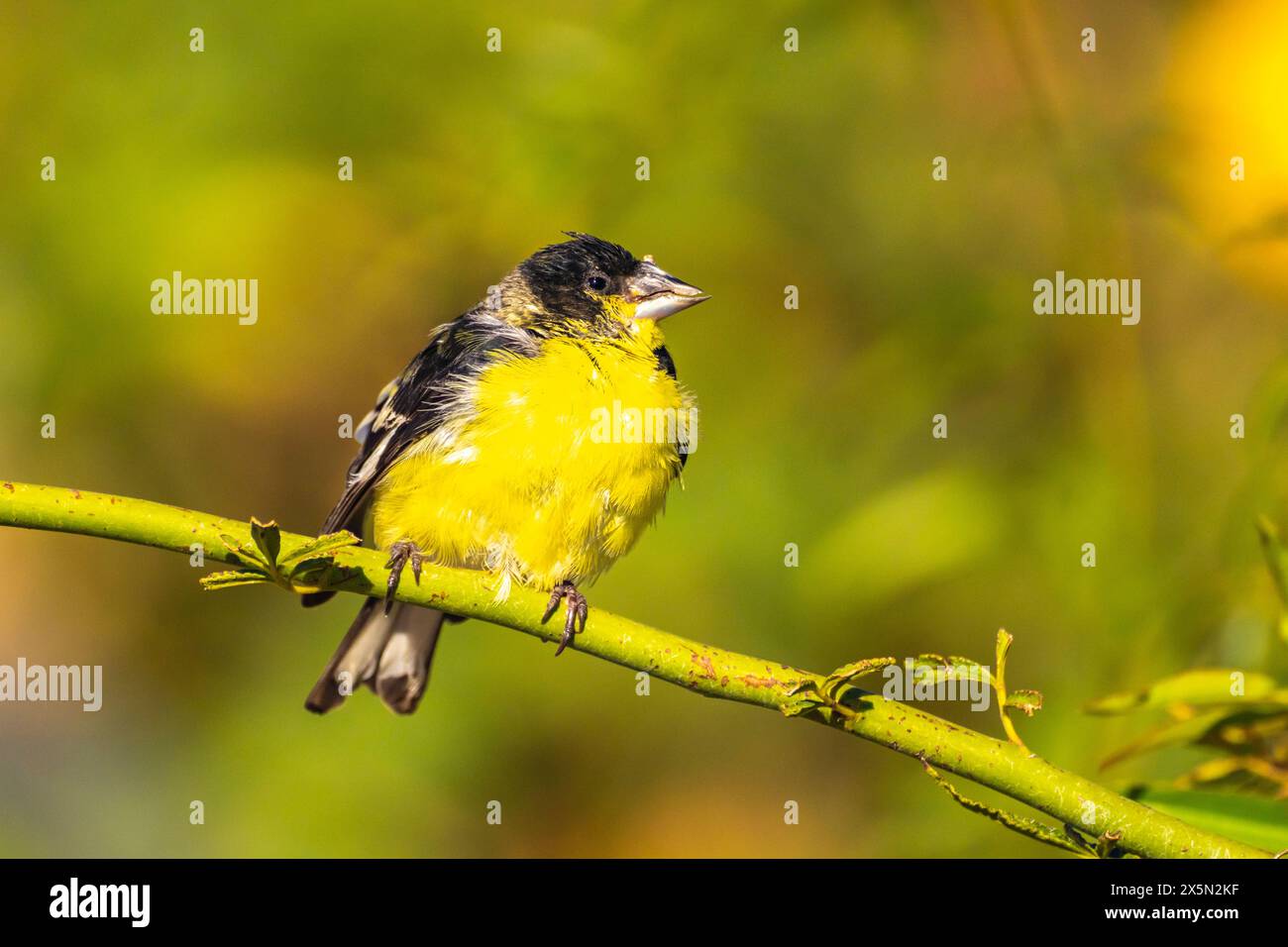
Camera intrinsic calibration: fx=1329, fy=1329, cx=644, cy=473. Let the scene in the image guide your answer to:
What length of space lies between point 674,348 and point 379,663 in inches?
57.0

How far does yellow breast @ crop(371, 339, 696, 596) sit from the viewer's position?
3.57 m

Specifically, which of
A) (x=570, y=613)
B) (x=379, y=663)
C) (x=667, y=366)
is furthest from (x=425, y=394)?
(x=570, y=613)

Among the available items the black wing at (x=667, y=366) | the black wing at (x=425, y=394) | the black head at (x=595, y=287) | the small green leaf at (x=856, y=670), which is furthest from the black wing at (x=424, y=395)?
the small green leaf at (x=856, y=670)

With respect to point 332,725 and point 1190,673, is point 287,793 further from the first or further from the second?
point 1190,673

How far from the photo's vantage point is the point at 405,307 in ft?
15.9

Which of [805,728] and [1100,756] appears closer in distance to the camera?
[1100,756]

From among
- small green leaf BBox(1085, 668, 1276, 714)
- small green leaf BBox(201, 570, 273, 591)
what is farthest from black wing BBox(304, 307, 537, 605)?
small green leaf BBox(1085, 668, 1276, 714)

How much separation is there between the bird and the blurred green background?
0.33 m

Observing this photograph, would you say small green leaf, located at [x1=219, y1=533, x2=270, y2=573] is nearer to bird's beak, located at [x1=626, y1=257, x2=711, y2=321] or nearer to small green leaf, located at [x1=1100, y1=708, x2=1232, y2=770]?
small green leaf, located at [x1=1100, y1=708, x2=1232, y2=770]

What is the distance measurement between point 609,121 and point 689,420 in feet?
3.11

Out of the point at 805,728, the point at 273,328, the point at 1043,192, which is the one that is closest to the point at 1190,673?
the point at 1043,192

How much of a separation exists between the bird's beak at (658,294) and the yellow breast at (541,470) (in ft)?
0.98

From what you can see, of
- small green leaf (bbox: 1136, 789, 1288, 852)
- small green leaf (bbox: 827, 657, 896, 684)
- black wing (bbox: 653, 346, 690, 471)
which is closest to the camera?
small green leaf (bbox: 827, 657, 896, 684)

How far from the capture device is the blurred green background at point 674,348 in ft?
12.6
